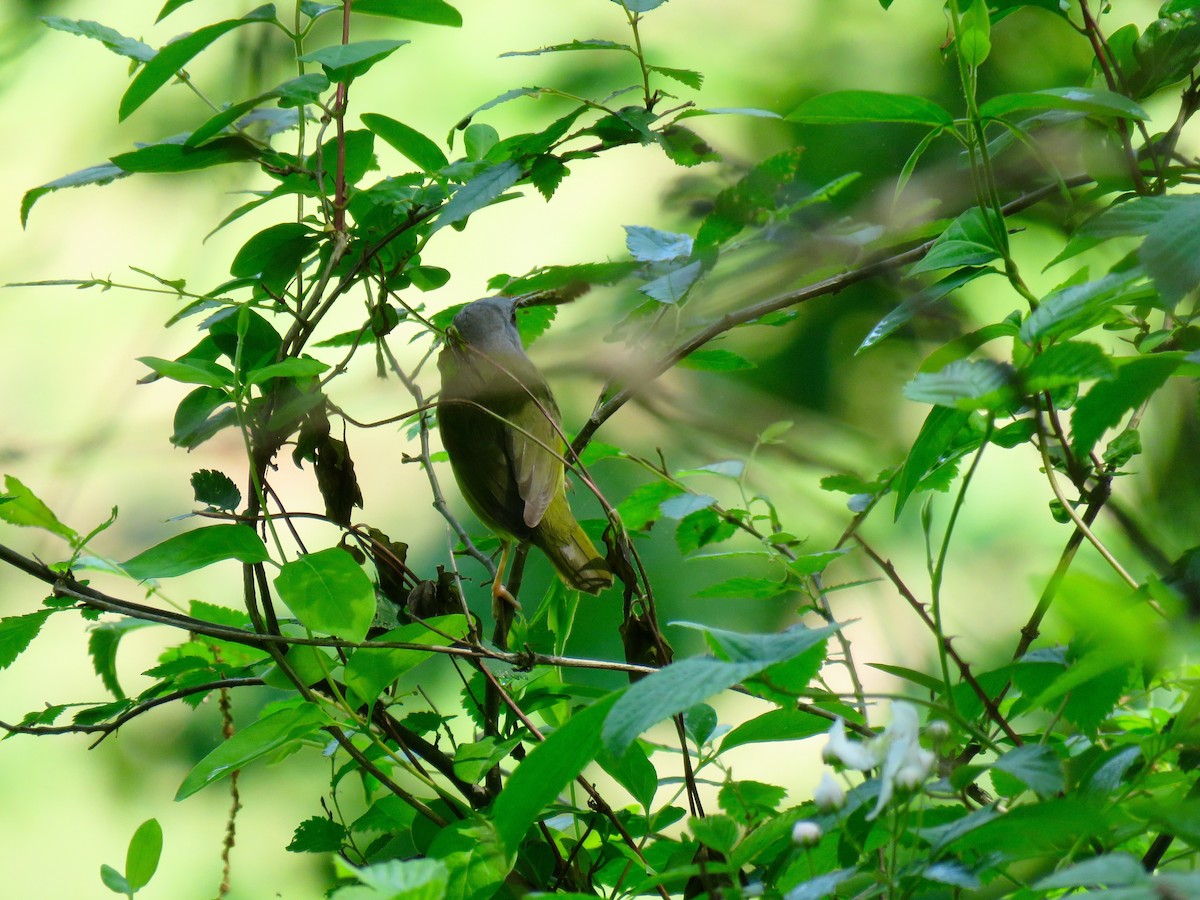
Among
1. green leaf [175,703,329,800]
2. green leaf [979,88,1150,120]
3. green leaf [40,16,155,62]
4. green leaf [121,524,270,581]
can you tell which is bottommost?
green leaf [175,703,329,800]

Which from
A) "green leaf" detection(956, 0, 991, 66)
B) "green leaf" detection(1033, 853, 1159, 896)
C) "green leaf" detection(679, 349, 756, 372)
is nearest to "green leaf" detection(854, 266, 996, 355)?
"green leaf" detection(956, 0, 991, 66)

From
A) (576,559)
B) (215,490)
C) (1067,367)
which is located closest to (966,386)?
(1067,367)

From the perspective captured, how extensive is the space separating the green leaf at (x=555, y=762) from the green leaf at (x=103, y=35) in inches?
22.5

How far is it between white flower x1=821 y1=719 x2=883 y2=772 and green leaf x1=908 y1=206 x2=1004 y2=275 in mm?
270

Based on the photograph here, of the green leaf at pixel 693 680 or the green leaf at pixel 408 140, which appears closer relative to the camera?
the green leaf at pixel 693 680

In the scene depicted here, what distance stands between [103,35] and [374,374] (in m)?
0.81

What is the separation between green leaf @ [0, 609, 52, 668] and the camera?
0.60 meters

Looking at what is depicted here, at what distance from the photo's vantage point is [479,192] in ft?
2.19

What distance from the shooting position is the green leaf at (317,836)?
2.38 feet

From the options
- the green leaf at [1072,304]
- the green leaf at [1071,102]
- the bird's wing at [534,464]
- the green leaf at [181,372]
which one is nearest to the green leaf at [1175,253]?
the green leaf at [1072,304]

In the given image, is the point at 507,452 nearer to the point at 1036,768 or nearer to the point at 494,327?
the point at 494,327

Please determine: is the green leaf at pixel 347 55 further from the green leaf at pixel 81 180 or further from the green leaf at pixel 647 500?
the green leaf at pixel 647 500

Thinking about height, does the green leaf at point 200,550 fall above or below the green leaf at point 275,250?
below

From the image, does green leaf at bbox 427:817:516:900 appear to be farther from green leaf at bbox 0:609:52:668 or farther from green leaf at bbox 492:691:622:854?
green leaf at bbox 0:609:52:668
